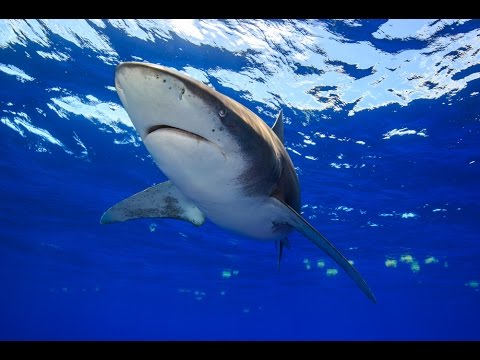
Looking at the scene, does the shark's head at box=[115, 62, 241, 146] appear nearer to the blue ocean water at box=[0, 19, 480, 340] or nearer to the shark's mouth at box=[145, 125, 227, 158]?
the shark's mouth at box=[145, 125, 227, 158]

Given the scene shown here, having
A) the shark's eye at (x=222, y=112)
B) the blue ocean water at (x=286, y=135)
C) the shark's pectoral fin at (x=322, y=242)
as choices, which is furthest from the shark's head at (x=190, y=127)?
the blue ocean water at (x=286, y=135)

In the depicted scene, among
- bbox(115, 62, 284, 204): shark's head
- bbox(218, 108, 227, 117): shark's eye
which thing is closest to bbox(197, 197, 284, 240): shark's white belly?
bbox(115, 62, 284, 204): shark's head

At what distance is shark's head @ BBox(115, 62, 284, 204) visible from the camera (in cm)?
241

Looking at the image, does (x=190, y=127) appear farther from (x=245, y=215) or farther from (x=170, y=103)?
(x=245, y=215)

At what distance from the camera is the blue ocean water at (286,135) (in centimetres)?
916

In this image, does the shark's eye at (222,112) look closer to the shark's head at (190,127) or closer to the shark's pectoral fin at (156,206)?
the shark's head at (190,127)

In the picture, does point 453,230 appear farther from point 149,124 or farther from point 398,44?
point 149,124

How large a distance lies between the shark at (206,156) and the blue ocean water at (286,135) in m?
5.56

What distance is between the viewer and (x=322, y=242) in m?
4.05

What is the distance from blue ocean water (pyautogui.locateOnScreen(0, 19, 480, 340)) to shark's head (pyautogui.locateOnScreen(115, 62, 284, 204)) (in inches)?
243

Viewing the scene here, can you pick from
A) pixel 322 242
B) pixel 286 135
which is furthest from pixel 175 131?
pixel 286 135

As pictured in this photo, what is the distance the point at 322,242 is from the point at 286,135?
30.8 ft

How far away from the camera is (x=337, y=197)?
59.8 ft
